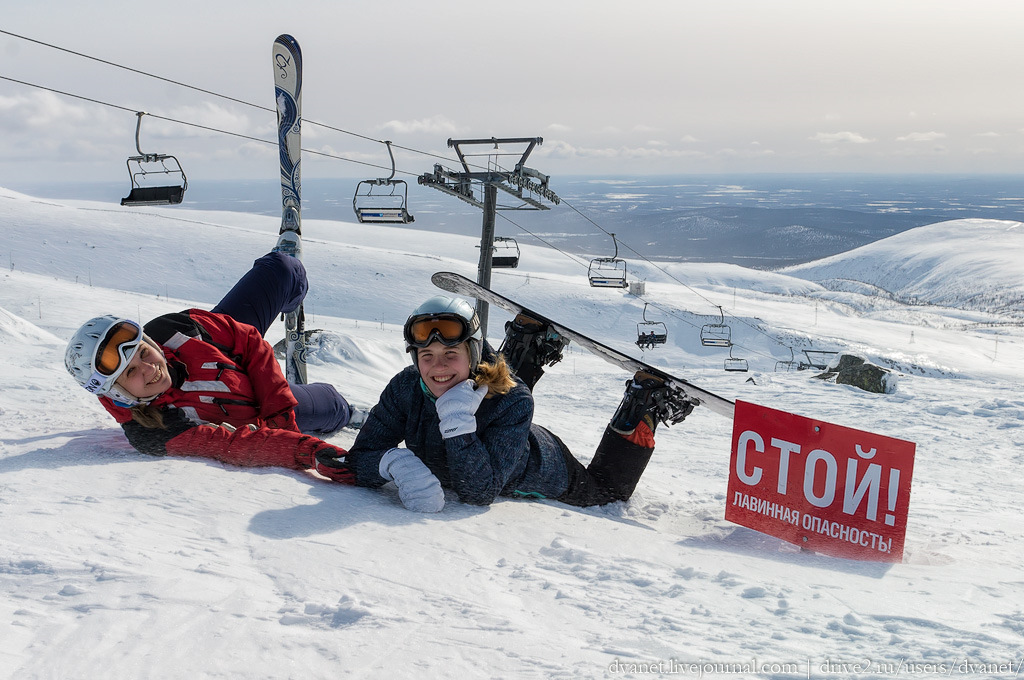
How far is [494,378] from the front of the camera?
11.1 feet

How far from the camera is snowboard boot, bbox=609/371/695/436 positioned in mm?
4152

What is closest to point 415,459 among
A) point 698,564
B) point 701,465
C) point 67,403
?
point 698,564

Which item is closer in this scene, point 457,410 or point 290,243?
point 457,410

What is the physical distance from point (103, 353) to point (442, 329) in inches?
62.2

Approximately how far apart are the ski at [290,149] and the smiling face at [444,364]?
3456 millimetres

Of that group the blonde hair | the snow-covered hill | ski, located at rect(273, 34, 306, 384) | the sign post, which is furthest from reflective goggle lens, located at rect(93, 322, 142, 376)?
the snow-covered hill

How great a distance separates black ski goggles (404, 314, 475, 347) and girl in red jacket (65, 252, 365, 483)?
35.3 inches

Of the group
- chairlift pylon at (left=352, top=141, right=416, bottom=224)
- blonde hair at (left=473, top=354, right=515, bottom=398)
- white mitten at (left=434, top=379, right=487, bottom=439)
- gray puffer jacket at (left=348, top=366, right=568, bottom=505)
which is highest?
chairlift pylon at (left=352, top=141, right=416, bottom=224)

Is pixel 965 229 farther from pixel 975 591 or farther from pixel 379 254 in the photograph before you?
pixel 975 591

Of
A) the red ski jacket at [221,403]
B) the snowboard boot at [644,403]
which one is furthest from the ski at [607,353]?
the red ski jacket at [221,403]

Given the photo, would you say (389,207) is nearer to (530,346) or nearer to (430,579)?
(530,346)

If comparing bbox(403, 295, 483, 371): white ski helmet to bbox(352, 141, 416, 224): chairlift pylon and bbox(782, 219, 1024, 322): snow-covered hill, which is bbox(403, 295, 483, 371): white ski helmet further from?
bbox(782, 219, 1024, 322): snow-covered hill

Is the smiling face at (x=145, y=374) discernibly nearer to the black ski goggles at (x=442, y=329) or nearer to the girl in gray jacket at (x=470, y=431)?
the girl in gray jacket at (x=470, y=431)

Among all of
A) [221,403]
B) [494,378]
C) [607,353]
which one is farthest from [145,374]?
[607,353]
